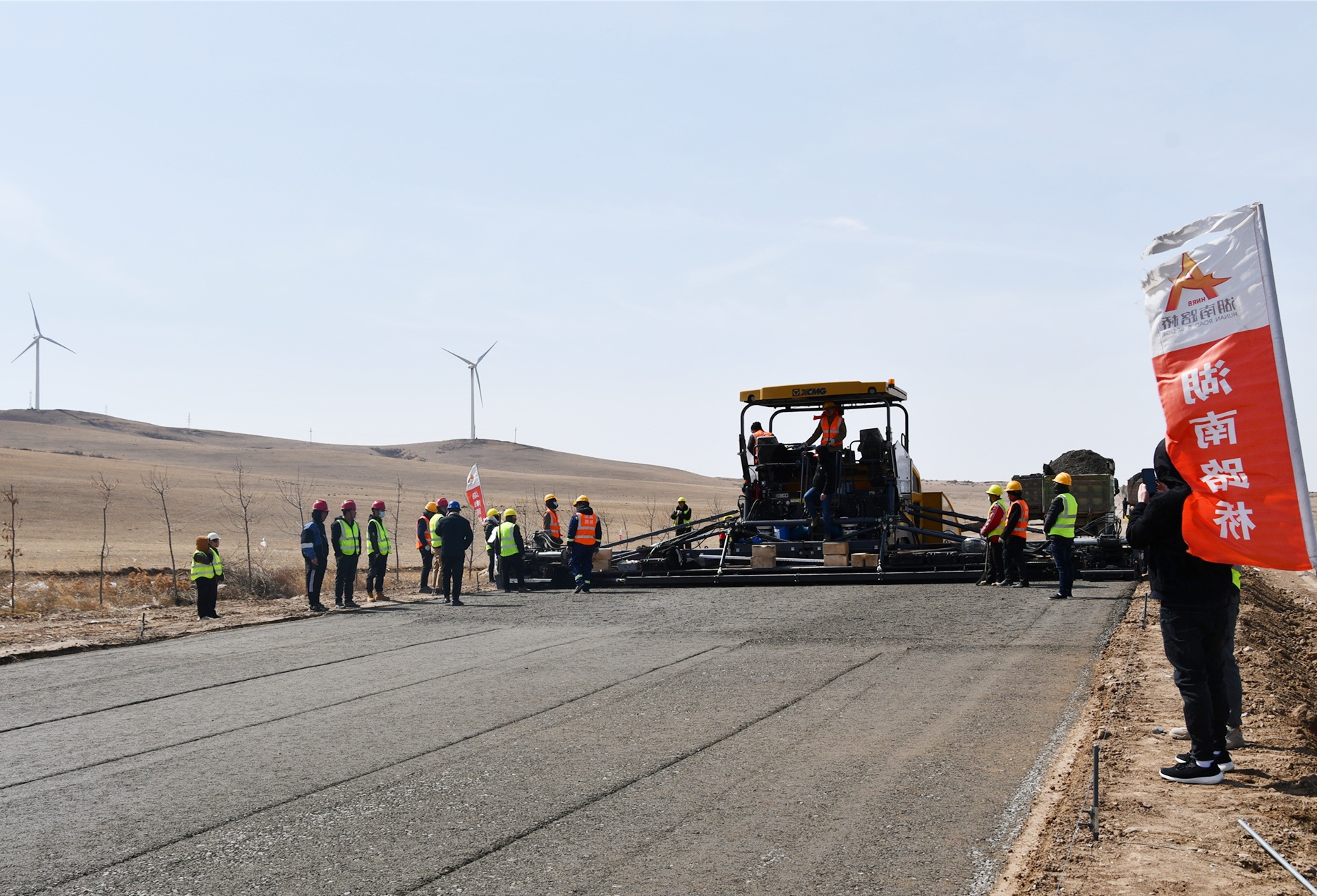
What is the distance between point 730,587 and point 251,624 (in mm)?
7331

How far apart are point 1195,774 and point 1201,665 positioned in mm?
575

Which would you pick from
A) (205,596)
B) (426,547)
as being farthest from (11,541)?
(205,596)

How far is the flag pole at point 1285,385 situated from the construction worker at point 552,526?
16.8 metres

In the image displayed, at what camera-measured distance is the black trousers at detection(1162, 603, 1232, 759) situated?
6.07 m

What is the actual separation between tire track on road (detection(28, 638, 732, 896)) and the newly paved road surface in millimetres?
23

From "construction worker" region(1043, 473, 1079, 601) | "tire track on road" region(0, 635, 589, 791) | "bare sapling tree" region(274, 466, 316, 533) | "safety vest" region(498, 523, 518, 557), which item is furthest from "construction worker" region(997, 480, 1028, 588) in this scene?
"bare sapling tree" region(274, 466, 316, 533)

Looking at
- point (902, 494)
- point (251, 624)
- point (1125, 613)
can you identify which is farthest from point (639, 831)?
point (902, 494)

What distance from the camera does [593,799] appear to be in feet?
20.2

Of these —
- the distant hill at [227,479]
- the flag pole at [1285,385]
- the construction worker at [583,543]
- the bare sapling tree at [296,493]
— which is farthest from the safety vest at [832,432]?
the bare sapling tree at [296,493]

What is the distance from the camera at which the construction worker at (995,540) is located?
55.4 feet

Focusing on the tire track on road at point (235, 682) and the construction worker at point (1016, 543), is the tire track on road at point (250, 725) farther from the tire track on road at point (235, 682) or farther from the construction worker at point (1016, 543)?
the construction worker at point (1016, 543)

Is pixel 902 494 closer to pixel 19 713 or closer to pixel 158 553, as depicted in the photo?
pixel 19 713

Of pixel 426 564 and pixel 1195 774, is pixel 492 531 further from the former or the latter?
pixel 1195 774

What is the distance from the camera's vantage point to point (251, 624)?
1598 centimetres
